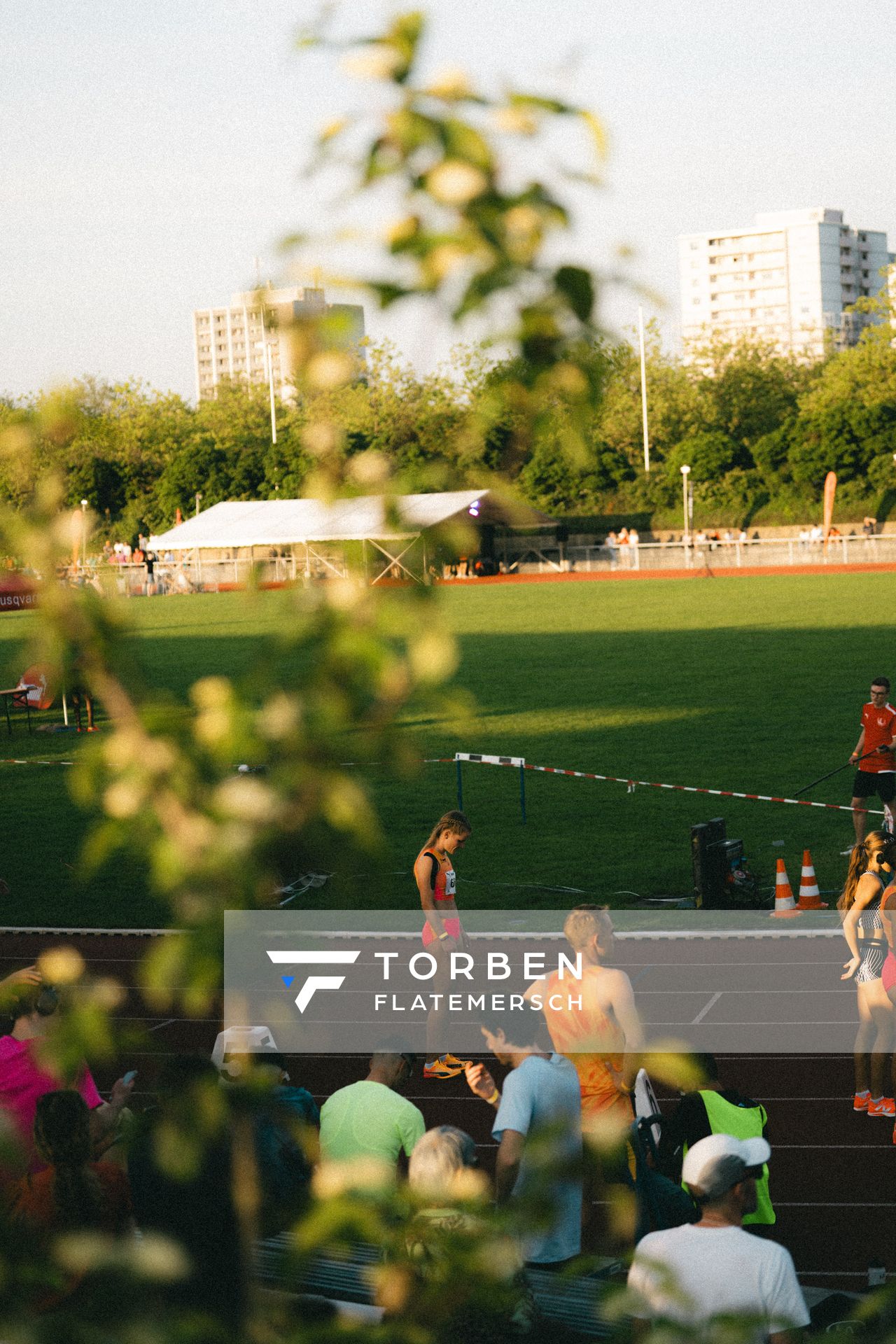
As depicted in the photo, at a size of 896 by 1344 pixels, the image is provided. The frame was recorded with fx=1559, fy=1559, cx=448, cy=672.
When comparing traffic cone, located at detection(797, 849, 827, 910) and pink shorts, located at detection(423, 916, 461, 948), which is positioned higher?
pink shorts, located at detection(423, 916, 461, 948)

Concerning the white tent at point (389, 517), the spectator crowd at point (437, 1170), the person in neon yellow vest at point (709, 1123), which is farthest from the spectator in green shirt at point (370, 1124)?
the white tent at point (389, 517)

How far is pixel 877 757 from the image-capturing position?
48.2ft

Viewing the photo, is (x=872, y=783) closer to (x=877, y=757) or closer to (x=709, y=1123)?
(x=877, y=757)

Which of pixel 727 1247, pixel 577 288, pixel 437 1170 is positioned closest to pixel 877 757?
pixel 437 1170

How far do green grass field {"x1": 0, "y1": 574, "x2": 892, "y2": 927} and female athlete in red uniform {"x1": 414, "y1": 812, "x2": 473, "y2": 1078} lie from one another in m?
0.43

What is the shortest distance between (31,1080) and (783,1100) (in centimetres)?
477

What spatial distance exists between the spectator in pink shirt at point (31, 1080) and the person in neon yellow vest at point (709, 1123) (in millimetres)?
2152

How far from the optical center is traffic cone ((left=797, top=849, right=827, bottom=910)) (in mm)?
12766

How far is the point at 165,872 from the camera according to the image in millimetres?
1620

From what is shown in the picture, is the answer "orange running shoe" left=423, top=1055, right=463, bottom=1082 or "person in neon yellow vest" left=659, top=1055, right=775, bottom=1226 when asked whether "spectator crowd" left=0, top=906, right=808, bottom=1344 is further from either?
"orange running shoe" left=423, top=1055, right=463, bottom=1082

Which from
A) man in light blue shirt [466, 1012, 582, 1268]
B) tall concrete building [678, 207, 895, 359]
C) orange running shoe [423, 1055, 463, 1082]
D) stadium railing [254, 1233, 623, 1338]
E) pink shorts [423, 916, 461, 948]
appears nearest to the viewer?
stadium railing [254, 1233, 623, 1338]

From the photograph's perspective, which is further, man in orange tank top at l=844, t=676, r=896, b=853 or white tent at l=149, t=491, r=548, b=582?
man in orange tank top at l=844, t=676, r=896, b=853

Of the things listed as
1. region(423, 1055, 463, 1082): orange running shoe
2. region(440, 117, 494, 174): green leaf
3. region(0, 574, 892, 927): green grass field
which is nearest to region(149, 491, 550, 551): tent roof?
region(0, 574, 892, 927): green grass field

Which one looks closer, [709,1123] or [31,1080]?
[31,1080]
